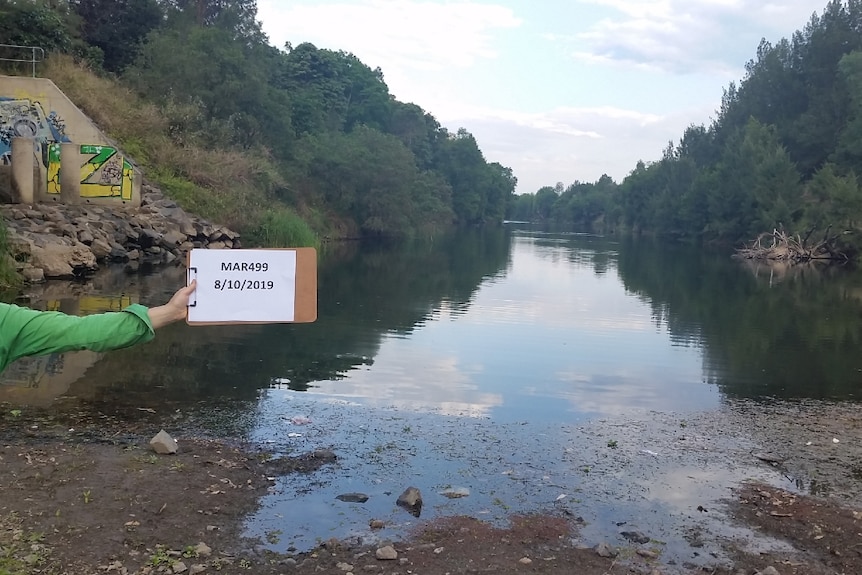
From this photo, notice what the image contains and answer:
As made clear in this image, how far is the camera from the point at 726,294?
26.5m

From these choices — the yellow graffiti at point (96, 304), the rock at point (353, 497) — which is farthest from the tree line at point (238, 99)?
the rock at point (353, 497)

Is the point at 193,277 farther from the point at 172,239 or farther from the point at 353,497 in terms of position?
the point at 172,239

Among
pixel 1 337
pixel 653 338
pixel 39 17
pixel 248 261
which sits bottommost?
pixel 653 338

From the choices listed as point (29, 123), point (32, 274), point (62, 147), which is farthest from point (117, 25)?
point (32, 274)

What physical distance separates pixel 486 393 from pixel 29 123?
23786mm

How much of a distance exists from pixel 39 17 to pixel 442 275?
20550mm

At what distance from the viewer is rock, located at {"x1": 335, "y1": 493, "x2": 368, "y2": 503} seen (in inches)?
244

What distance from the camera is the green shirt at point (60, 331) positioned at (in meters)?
2.60

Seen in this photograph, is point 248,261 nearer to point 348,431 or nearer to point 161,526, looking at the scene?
point 161,526

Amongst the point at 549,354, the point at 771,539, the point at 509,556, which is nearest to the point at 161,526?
the point at 509,556

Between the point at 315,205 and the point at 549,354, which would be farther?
the point at 315,205

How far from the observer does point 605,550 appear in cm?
534

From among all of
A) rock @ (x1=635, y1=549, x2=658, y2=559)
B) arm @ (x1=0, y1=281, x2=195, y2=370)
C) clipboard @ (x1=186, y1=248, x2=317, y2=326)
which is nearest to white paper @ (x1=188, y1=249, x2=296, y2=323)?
clipboard @ (x1=186, y1=248, x2=317, y2=326)

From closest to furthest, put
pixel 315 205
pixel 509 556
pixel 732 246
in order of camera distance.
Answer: pixel 509 556, pixel 315 205, pixel 732 246
